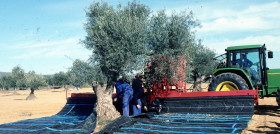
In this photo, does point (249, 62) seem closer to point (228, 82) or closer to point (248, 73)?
point (248, 73)

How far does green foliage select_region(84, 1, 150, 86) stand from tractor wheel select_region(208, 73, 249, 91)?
123 inches

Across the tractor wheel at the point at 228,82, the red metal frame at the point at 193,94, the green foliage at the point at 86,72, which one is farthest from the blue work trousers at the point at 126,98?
the tractor wheel at the point at 228,82

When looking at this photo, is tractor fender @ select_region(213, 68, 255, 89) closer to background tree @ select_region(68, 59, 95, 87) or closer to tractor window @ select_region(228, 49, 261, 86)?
tractor window @ select_region(228, 49, 261, 86)

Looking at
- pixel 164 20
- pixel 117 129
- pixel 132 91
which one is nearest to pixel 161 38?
pixel 164 20

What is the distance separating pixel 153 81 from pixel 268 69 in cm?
442

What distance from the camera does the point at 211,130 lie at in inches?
270

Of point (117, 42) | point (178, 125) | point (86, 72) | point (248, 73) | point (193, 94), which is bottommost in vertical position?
point (178, 125)

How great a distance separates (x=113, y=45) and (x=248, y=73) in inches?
216

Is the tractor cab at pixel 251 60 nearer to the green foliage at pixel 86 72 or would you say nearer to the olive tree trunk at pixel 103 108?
the olive tree trunk at pixel 103 108

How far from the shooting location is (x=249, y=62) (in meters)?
10.6

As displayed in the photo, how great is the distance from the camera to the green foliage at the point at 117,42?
347 inches

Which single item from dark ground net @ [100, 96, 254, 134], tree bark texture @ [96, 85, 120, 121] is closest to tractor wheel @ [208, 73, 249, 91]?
dark ground net @ [100, 96, 254, 134]

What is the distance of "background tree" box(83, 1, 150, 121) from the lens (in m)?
8.81

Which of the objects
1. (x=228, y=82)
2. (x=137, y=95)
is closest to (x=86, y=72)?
(x=137, y=95)
